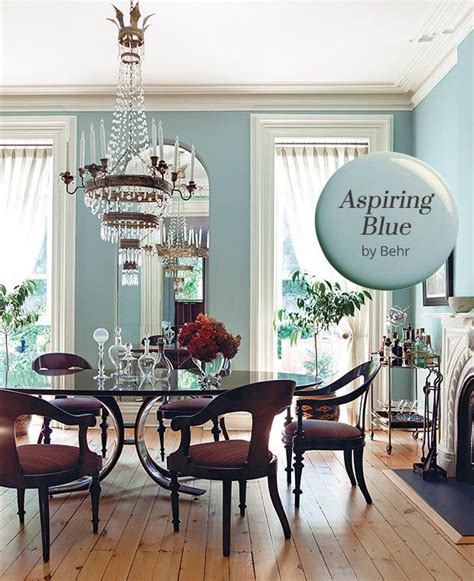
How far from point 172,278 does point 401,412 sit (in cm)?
254

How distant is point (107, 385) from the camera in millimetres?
3367

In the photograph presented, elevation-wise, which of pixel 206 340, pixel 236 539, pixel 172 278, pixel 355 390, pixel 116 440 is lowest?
pixel 236 539

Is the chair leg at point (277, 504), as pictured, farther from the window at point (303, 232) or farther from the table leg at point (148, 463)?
the window at point (303, 232)

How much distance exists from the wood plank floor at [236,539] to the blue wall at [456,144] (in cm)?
160

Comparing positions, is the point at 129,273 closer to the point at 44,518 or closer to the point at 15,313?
the point at 15,313

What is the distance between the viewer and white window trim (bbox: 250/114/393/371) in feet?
18.4

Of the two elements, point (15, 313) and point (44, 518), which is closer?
point (44, 518)

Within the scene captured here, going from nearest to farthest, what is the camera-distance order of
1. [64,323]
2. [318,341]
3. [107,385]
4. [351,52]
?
[107,385], [351,52], [64,323], [318,341]

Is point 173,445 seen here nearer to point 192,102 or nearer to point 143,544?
point 143,544

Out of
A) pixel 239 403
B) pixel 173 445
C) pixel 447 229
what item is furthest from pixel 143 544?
pixel 447 229

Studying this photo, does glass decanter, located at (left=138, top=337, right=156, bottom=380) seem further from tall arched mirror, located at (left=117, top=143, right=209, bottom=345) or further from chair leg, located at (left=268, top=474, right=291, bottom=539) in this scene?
tall arched mirror, located at (left=117, top=143, right=209, bottom=345)

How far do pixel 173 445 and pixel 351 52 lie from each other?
3.37 meters

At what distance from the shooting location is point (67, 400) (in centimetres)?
420

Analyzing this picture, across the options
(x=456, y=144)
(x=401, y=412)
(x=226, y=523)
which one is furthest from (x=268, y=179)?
(x=226, y=523)
